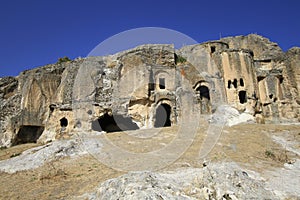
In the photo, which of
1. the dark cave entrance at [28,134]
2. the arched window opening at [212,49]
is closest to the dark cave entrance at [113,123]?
the dark cave entrance at [28,134]

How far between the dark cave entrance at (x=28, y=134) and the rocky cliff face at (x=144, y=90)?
9 centimetres

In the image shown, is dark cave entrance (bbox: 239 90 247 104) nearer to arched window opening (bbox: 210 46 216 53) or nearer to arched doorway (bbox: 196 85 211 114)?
arched doorway (bbox: 196 85 211 114)

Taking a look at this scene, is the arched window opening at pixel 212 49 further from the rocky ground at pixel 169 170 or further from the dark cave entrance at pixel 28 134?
the dark cave entrance at pixel 28 134

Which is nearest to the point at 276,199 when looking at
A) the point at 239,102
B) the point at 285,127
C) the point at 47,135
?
the point at 285,127

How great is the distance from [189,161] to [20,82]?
2393cm

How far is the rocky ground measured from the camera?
6.05m

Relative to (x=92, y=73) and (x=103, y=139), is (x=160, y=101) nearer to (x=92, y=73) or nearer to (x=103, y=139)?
(x=92, y=73)

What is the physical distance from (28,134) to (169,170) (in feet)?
68.6

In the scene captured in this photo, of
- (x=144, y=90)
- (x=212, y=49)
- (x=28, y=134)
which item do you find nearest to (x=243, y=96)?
(x=212, y=49)

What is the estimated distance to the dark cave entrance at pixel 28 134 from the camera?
24.8 metres

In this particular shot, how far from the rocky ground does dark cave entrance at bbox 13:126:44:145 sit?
14288 millimetres

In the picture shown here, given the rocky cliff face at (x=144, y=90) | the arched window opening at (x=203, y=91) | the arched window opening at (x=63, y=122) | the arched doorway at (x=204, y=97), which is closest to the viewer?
the rocky cliff face at (x=144, y=90)

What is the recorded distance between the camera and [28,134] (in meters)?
25.5

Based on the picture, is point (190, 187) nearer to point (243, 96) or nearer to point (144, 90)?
point (144, 90)
